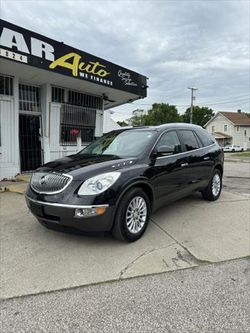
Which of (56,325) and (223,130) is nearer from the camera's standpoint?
(56,325)

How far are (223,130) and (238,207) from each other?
2220 inches

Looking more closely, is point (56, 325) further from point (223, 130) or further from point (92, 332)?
point (223, 130)

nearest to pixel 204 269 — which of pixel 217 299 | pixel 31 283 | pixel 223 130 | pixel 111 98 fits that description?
pixel 217 299

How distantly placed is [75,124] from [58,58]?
2726 mm

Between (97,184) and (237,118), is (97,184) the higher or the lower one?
the lower one

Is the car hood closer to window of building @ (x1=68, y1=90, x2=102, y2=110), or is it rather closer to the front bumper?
the front bumper

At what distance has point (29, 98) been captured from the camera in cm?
904

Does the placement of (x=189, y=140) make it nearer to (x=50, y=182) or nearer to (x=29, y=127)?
(x=50, y=182)

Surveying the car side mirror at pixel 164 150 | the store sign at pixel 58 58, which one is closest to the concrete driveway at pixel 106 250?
the car side mirror at pixel 164 150

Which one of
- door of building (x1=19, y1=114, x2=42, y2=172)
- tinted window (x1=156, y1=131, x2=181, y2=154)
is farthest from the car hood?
door of building (x1=19, y1=114, x2=42, y2=172)

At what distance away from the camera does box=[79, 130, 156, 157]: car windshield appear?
14.7ft

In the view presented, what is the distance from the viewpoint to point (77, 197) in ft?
11.3

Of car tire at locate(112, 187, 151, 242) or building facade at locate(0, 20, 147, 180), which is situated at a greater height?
building facade at locate(0, 20, 147, 180)

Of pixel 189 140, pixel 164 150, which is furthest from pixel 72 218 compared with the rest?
pixel 189 140
